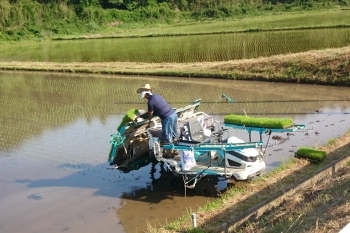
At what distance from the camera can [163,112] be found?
866 centimetres

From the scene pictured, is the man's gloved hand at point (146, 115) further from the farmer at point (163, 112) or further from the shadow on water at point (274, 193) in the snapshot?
the shadow on water at point (274, 193)

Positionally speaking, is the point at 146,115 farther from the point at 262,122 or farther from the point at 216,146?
the point at 262,122

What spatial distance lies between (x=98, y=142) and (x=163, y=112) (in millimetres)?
4412

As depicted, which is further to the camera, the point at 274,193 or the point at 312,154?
the point at 312,154

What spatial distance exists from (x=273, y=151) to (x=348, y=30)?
19.9 metres

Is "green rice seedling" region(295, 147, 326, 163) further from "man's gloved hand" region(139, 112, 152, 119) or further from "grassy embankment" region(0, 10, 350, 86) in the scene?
"grassy embankment" region(0, 10, 350, 86)

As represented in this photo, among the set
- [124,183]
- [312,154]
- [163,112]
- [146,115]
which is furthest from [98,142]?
[312,154]

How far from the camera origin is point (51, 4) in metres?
52.8

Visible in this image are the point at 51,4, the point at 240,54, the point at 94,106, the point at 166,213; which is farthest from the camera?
the point at 51,4

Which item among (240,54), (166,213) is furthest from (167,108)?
(240,54)

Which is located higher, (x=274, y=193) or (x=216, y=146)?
(x=216, y=146)

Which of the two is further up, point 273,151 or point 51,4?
point 51,4

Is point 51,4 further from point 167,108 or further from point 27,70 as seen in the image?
point 167,108

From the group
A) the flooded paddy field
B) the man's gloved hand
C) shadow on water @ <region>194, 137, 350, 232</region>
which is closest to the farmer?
the man's gloved hand
